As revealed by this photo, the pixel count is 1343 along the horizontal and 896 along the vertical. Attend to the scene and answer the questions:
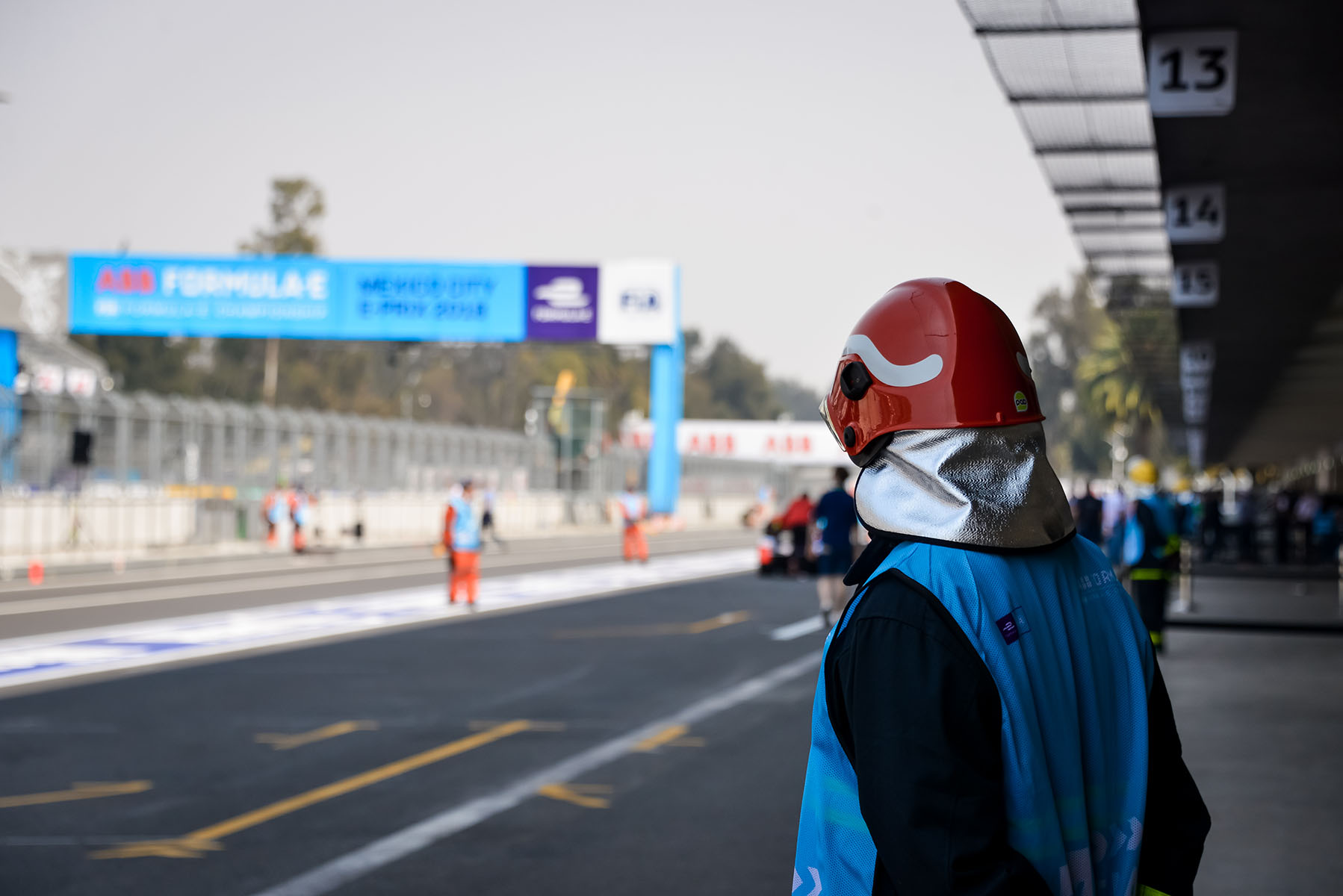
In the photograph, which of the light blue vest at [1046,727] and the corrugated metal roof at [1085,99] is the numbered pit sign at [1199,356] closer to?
the corrugated metal roof at [1085,99]

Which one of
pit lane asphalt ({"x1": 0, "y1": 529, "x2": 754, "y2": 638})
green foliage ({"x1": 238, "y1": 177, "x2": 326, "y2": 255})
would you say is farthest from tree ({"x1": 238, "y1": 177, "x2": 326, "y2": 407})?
pit lane asphalt ({"x1": 0, "y1": 529, "x2": 754, "y2": 638})

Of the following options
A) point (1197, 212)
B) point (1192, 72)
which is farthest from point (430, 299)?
point (1192, 72)

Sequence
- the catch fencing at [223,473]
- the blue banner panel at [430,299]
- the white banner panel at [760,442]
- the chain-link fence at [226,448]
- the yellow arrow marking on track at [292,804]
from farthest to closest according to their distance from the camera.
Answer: the white banner panel at [760,442], the blue banner panel at [430,299], the chain-link fence at [226,448], the catch fencing at [223,473], the yellow arrow marking on track at [292,804]

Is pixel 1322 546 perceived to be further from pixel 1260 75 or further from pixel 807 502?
pixel 1260 75

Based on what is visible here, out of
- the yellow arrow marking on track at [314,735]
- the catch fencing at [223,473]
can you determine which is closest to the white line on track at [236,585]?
the catch fencing at [223,473]

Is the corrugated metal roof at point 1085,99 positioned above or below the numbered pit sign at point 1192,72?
above

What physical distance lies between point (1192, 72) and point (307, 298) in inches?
1513

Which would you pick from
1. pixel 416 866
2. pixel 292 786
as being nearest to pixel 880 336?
pixel 416 866

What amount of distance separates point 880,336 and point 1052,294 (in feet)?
444

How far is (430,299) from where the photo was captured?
149ft

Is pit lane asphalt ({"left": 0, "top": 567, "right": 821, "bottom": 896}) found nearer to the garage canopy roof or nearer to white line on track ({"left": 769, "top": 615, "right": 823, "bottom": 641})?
white line on track ({"left": 769, "top": 615, "right": 823, "bottom": 641})

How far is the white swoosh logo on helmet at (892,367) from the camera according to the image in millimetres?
2145

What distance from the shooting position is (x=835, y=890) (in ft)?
6.79

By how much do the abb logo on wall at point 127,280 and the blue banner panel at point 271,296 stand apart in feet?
0.07
